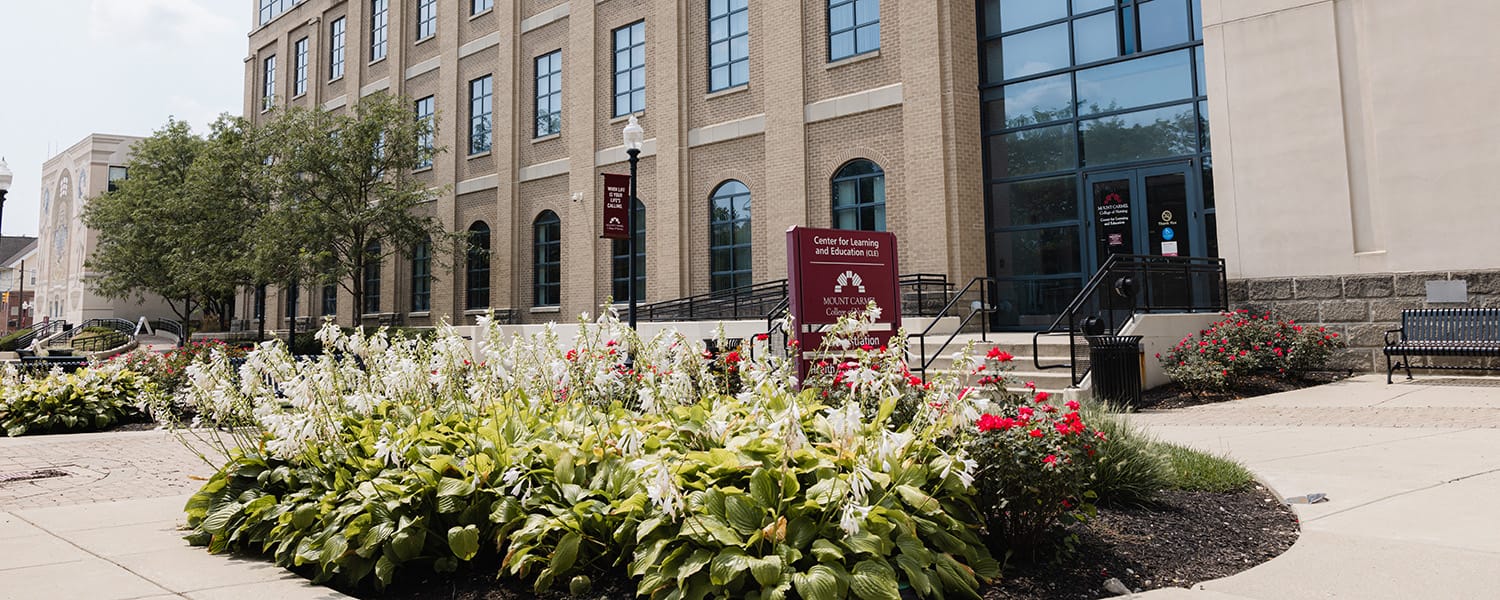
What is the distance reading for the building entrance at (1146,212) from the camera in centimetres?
1603

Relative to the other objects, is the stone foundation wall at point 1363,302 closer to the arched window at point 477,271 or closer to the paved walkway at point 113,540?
the paved walkway at point 113,540

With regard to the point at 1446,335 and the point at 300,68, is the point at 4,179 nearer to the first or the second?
the point at 300,68

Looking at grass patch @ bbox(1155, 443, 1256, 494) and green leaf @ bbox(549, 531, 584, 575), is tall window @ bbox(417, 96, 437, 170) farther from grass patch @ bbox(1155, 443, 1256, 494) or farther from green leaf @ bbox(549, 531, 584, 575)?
green leaf @ bbox(549, 531, 584, 575)

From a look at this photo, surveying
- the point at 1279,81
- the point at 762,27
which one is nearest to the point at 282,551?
the point at 1279,81

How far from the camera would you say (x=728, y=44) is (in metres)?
22.0

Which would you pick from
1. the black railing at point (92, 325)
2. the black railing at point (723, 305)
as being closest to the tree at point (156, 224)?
the black railing at point (92, 325)

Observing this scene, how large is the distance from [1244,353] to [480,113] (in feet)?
75.9

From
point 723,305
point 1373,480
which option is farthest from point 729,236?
point 1373,480

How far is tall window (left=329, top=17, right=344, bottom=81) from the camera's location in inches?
1372

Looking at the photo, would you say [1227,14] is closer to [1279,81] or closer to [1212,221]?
[1279,81]

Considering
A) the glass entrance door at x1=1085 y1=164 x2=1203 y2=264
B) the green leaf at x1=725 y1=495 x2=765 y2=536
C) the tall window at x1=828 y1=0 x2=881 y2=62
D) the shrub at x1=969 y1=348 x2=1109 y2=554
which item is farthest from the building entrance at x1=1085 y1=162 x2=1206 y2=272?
the green leaf at x1=725 y1=495 x2=765 y2=536

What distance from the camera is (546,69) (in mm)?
26562

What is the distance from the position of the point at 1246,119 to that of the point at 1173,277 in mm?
2691

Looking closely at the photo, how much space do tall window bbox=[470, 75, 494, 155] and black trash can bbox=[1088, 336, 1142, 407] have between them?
21485 millimetres
